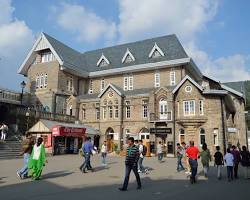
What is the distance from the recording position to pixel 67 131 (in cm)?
3017

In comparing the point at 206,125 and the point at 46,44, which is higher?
the point at 46,44

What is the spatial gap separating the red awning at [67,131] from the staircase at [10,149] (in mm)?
3461

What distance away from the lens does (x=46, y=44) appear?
41312 millimetres

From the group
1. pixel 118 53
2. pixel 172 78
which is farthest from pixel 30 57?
pixel 172 78

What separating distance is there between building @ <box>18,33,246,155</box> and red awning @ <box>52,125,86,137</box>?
4795 mm

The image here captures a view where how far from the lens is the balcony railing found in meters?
33.6

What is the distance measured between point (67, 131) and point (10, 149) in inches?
242

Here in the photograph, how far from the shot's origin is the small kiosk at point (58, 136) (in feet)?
94.7

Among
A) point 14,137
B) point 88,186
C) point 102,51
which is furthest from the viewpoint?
point 102,51

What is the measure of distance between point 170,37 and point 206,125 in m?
15.1

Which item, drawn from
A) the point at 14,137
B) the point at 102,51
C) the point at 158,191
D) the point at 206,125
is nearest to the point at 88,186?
the point at 158,191

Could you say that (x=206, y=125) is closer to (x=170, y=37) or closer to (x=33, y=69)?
(x=170, y=37)

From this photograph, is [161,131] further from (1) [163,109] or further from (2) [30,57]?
(2) [30,57]

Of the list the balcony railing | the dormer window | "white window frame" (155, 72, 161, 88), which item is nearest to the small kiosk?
the balcony railing
